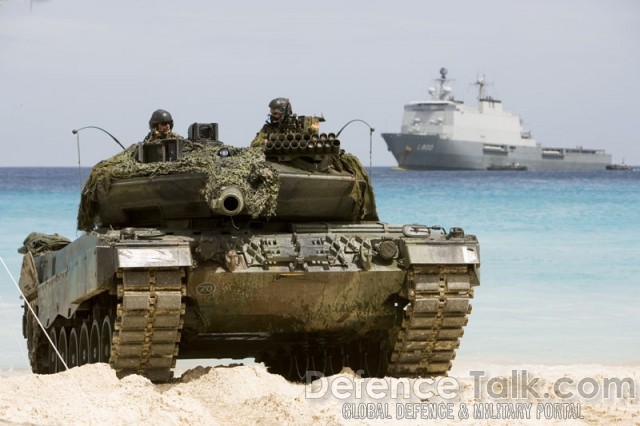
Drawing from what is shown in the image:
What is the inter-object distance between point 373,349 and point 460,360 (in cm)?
449

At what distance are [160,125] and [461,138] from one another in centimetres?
9736

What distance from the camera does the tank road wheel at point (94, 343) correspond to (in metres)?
14.7

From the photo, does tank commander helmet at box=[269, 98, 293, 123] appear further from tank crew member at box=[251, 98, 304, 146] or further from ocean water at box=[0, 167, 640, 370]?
ocean water at box=[0, 167, 640, 370]

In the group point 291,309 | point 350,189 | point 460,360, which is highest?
point 350,189

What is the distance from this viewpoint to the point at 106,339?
47.1 ft

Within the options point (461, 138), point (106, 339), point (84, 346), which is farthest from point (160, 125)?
point (461, 138)

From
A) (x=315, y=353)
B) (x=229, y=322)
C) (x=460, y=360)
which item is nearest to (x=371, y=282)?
(x=229, y=322)

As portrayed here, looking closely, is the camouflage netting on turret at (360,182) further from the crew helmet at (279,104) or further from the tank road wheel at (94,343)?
the tank road wheel at (94,343)

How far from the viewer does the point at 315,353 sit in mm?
16578

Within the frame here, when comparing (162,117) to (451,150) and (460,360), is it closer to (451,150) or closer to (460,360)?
(460,360)

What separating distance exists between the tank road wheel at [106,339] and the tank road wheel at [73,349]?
1385mm

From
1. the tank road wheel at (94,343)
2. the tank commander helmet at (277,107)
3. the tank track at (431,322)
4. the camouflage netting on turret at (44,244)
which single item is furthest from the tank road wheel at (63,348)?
the tank track at (431,322)

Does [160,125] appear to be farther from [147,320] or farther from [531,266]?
[531,266]

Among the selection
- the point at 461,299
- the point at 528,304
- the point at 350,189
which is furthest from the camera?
the point at 528,304
